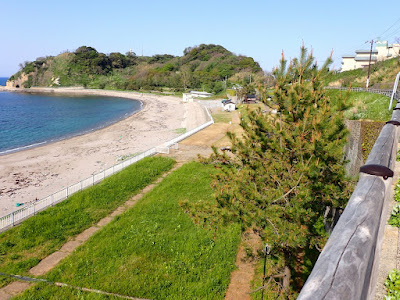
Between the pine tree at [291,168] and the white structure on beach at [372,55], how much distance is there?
65.6 meters

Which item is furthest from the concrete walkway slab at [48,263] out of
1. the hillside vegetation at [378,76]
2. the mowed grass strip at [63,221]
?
the hillside vegetation at [378,76]

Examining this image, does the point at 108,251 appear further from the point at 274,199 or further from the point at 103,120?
the point at 103,120

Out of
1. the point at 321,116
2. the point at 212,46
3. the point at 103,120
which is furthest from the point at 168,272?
the point at 212,46

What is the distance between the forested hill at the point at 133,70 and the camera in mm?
107062

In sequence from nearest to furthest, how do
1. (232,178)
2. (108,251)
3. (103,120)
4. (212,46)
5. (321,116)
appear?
(321,116), (232,178), (108,251), (103,120), (212,46)

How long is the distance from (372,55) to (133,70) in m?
105

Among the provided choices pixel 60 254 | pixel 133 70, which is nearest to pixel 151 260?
pixel 60 254

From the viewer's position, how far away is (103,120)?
5769cm

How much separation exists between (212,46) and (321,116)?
519ft

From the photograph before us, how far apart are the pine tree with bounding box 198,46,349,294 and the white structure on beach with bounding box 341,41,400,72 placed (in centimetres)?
6563

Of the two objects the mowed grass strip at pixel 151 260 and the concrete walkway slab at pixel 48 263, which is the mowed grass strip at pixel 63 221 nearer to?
the concrete walkway slab at pixel 48 263

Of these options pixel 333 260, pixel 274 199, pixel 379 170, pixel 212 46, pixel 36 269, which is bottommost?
pixel 36 269

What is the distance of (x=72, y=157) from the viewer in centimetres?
3050

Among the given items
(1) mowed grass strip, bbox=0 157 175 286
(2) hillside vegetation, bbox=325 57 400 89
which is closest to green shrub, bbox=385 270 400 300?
(1) mowed grass strip, bbox=0 157 175 286
